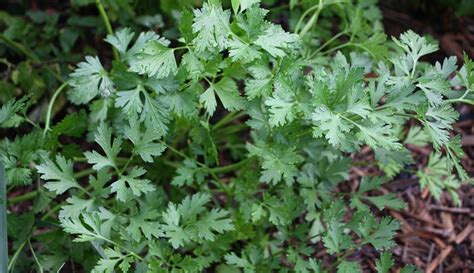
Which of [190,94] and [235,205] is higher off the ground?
[190,94]

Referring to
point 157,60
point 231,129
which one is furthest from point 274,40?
point 231,129

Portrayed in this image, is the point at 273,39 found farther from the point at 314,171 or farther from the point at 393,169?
the point at 393,169

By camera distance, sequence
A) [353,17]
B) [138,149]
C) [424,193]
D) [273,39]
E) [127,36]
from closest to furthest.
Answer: [273,39] → [138,149] → [127,36] → [353,17] → [424,193]

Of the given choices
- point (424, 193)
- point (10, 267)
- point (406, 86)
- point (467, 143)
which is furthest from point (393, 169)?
point (10, 267)

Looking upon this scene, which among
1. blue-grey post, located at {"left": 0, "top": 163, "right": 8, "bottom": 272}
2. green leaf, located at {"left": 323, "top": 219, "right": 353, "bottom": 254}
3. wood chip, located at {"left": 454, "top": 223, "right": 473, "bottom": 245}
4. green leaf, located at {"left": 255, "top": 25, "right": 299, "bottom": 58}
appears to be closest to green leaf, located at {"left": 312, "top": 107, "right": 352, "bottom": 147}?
green leaf, located at {"left": 255, "top": 25, "right": 299, "bottom": 58}

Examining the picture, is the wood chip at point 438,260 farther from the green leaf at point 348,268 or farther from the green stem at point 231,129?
the green stem at point 231,129

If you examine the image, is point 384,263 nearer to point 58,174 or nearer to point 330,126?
point 330,126

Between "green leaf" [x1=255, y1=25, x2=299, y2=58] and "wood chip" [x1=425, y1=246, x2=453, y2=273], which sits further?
"wood chip" [x1=425, y1=246, x2=453, y2=273]

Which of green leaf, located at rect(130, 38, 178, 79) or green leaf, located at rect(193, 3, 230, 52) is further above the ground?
green leaf, located at rect(193, 3, 230, 52)

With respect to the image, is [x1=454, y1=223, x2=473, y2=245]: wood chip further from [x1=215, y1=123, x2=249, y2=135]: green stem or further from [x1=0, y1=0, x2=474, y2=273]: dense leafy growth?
[x1=215, y1=123, x2=249, y2=135]: green stem
